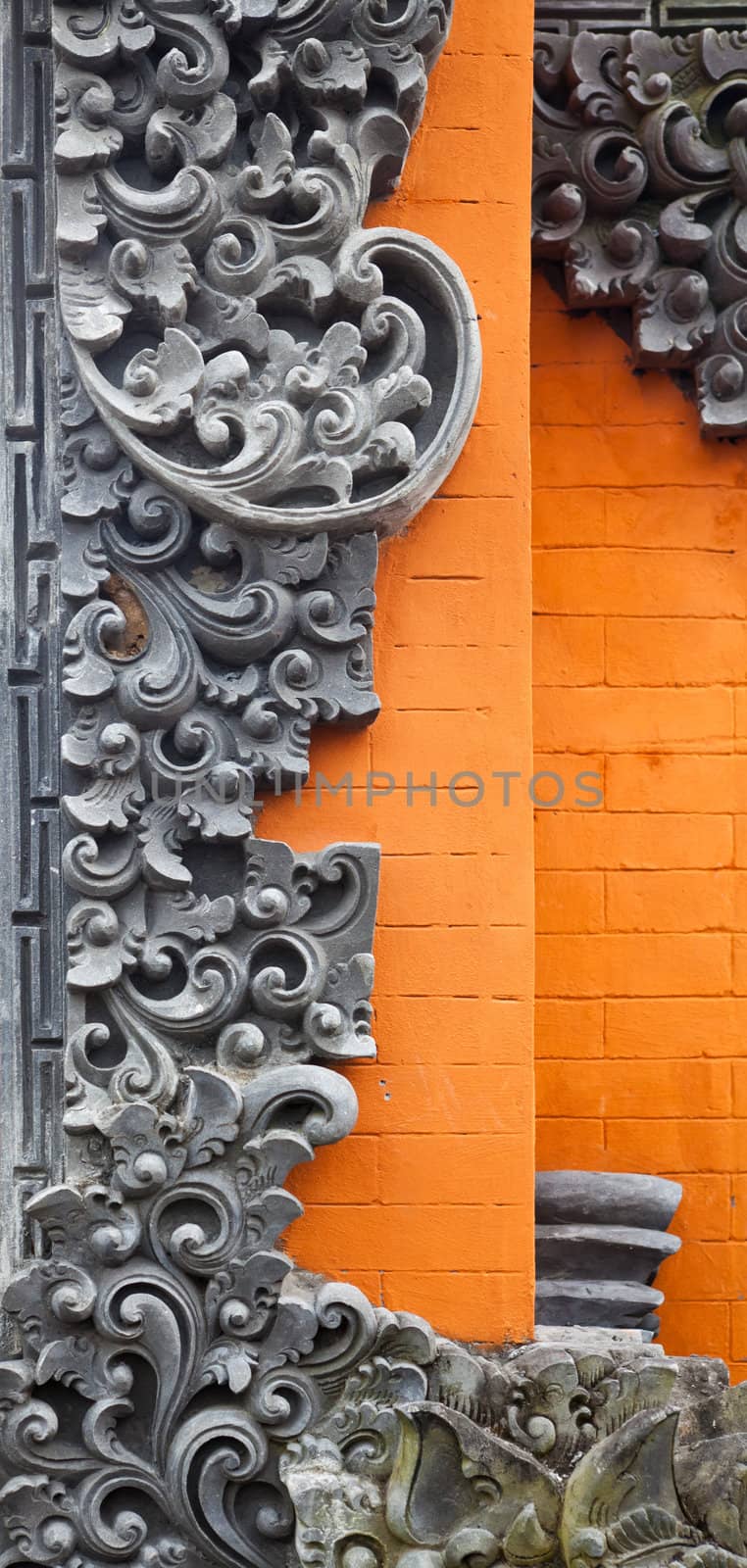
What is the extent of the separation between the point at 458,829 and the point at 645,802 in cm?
68

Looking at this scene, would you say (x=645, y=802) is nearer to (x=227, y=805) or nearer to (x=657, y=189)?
(x=227, y=805)

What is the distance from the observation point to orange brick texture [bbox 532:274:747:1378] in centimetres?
299

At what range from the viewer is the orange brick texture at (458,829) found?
2.45 metres

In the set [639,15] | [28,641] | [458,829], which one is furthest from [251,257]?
[639,15]

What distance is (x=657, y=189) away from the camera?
9.91ft

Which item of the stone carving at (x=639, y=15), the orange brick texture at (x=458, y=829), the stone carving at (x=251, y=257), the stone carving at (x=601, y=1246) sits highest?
the stone carving at (x=639, y=15)

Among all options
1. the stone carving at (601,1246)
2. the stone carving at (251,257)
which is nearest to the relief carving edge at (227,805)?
the stone carving at (251,257)

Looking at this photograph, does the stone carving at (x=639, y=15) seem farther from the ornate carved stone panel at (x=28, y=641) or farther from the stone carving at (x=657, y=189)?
the ornate carved stone panel at (x=28, y=641)

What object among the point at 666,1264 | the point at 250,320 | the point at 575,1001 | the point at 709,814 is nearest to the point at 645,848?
the point at 709,814

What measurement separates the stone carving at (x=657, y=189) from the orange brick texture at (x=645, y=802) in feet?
0.36

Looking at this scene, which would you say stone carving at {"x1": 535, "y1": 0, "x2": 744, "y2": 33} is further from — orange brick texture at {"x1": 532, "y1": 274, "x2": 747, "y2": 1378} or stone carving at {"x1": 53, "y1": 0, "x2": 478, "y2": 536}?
stone carving at {"x1": 53, "y1": 0, "x2": 478, "y2": 536}

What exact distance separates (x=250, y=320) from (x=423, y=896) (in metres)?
1.00

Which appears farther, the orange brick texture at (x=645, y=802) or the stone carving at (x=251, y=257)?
the orange brick texture at (x=645, y=802)

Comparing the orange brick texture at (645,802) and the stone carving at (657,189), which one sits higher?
the stone carving at (657,189)
